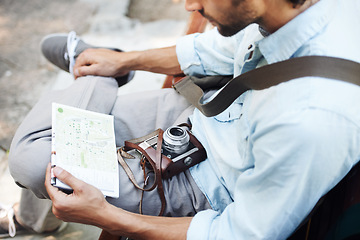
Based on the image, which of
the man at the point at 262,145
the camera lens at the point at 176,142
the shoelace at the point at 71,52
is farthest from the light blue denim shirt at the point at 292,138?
the shoelace at the point at 71,52

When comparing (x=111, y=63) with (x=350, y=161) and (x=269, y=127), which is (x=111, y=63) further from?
(x=350, y=161)

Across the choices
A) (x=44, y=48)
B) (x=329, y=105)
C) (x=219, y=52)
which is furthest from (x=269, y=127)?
(x=44, y=48)

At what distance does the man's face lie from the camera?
887 mm

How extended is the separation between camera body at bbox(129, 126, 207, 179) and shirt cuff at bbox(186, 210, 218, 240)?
177 mm

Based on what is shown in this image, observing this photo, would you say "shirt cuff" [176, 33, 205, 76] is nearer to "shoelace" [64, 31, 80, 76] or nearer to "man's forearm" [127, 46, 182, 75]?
"man's forearm" [127, 46, 182, 75]

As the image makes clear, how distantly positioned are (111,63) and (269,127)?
2.70ft

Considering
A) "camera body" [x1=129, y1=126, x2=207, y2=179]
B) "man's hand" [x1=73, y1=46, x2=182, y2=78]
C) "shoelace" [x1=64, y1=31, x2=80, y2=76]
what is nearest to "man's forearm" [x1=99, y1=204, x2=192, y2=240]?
"camera body" [x1=129, y1=126, x2=207, y2=179]

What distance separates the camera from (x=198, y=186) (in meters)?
1.11

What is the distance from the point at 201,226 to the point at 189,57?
2.20 feet

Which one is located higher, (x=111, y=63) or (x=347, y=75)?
(x=347, y=75)

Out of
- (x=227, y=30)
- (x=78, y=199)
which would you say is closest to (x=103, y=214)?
(x=78, y=199)

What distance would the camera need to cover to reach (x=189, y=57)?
140 cm

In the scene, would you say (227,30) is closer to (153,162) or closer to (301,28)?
(301,28)

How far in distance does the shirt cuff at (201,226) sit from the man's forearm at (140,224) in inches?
1.4
